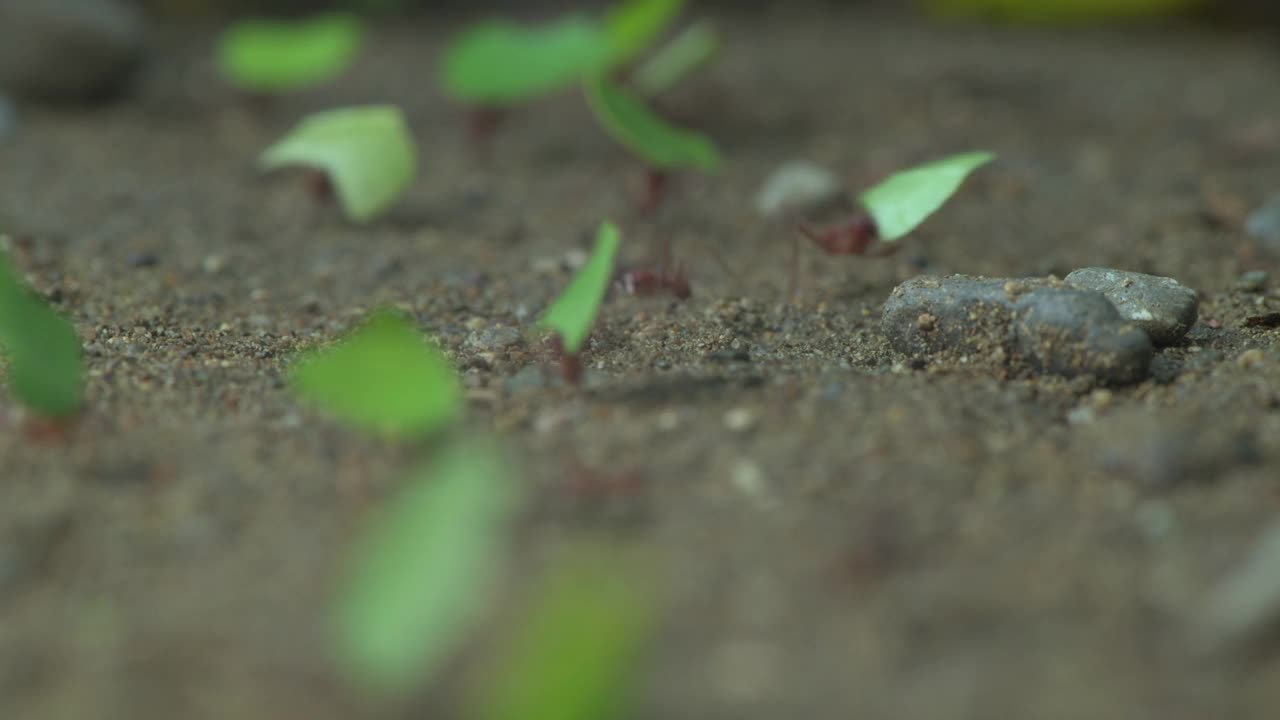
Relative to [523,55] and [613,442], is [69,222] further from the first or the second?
[613,442]

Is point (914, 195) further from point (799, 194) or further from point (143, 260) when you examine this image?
point (143, 260)

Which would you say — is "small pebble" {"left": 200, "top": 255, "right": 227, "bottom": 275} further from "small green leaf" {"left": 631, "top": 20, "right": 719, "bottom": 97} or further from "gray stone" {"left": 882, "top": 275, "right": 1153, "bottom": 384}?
"gray stone" {"left": 882, "top": 275, "right": 1153, "bottom": 384}

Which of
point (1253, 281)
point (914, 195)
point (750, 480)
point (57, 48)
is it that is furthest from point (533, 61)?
point (57, 48)

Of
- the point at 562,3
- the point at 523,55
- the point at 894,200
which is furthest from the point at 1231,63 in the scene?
the point at 523,55

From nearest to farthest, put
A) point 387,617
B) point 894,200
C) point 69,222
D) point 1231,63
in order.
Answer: point 387,617 < point 894,200 < point 69,222 < point 1231,63

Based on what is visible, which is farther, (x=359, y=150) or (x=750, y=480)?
(x=359, y=150)

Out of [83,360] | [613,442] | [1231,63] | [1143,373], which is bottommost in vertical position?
[1231,63]

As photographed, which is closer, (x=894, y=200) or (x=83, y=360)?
(x=83, y=360)
